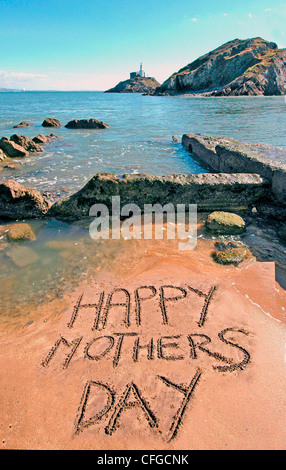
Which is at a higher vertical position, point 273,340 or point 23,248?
point 23,248

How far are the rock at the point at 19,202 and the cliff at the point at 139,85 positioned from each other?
478ft

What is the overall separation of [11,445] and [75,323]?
1.31 metres

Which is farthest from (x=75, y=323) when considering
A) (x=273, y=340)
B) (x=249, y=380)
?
(x=273, y=340)

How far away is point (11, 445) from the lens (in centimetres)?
212

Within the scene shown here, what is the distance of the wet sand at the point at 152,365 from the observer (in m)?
2.16

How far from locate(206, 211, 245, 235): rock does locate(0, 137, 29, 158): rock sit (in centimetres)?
1045

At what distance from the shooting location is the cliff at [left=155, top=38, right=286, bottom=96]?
59219 millimetres

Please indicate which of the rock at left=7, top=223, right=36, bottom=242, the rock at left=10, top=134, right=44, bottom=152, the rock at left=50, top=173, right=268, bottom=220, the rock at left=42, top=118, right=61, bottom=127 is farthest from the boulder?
the rock at left=42, top=118, right=61, bottom=127

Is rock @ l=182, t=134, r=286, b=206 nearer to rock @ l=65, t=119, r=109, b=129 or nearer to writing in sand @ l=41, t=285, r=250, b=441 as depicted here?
writing in sand @ l=41, t=285, r=250, b=441

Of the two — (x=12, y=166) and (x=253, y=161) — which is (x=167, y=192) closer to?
(x=253, y=161)

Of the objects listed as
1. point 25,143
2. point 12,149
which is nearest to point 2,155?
point 12,149
